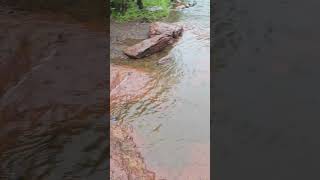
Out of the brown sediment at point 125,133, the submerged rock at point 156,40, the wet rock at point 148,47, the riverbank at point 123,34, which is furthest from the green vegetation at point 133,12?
the brown sediment at point 125,133

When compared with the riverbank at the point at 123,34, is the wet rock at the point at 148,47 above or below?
above

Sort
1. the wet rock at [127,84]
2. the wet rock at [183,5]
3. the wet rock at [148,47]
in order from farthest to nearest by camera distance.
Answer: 1. the wet rock at [183,5]
2. the wet rock at [148,47]
3. the wet rock at [127,84]

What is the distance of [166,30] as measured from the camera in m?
6.39

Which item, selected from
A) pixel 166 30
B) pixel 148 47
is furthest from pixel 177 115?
pixel 166 30

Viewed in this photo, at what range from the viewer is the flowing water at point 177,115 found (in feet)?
11.7

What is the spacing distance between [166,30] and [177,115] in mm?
2408

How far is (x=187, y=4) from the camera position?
8031mm

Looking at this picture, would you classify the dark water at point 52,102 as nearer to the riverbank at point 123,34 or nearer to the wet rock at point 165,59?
the riverbank at point 123,34

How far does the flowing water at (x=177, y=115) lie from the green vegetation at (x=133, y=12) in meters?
1.43
